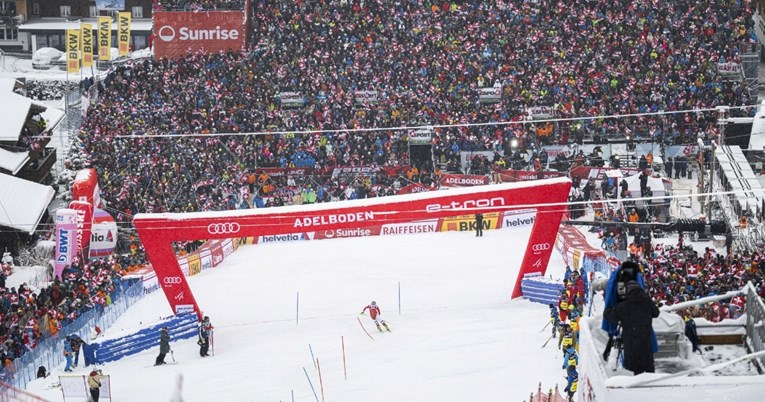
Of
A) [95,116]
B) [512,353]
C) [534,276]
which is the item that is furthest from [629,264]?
[95,116]

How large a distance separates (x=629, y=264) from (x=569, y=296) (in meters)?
17.4

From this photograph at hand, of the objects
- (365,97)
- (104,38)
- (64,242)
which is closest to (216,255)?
(64,242)

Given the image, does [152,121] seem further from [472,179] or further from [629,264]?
[629,264]

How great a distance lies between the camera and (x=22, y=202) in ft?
129

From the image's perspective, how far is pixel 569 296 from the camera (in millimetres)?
27156

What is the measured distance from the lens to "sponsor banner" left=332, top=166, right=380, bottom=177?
42906mm

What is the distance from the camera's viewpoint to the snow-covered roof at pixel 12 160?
1644 inches

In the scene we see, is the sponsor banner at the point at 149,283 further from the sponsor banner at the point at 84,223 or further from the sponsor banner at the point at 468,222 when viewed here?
the sponsor banner at the point at 468,222

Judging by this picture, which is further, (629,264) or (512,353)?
(512,353)

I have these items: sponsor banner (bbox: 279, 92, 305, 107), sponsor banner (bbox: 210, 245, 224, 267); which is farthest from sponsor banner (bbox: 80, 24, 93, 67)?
sponsor banner (bbox: 210, 245, 224, 267)

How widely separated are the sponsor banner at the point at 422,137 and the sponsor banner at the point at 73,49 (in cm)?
1621

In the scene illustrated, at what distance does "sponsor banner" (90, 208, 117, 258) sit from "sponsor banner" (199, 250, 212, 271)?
2.70 m

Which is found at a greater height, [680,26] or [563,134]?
[680,26]

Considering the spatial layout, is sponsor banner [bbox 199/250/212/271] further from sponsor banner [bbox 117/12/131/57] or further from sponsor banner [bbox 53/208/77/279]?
sponsor banner [bbox 117/12/131/57]
